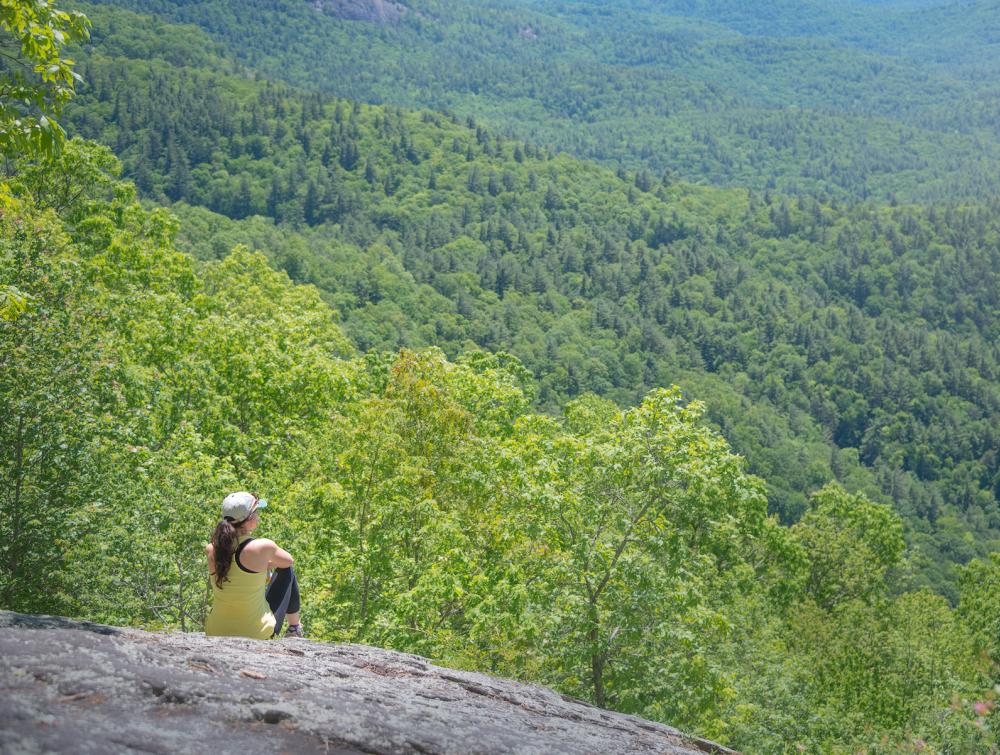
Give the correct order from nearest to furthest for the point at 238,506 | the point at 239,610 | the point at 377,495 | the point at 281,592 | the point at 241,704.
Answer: the point at 241,704 < the point at 238,506 < the point at 239,610 < the point at 281,592 < the point at 377,495

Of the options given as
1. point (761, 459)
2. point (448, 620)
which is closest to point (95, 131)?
point (761, 459)

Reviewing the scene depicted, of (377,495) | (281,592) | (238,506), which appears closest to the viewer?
(238,506)

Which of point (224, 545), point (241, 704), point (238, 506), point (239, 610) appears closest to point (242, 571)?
point (224, 545)

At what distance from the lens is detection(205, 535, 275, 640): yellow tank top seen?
34.5ft

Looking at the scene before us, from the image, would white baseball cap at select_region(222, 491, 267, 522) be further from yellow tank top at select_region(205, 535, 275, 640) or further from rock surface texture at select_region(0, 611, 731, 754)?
rock surface texture at select_region(0, 611, 731, 754)

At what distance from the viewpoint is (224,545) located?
1012 centimetres

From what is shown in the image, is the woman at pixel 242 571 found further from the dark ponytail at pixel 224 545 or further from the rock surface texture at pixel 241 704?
the rock surface texture at pixel 241 704

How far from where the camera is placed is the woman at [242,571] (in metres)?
10.1

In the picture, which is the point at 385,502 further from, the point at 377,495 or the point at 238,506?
the point at 238,506

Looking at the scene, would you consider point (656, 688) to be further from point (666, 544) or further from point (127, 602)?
point (127, 602)

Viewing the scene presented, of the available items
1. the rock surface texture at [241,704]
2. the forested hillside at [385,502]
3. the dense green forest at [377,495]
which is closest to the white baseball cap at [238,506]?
the rock surface texture at [241,704]

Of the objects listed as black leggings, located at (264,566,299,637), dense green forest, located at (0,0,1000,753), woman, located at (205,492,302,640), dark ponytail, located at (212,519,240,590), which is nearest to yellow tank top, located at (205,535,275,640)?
woman, located at (205,492,302,640)

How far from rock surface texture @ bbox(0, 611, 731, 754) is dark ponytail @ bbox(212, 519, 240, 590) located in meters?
0.72

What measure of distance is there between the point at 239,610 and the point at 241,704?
333 cm
